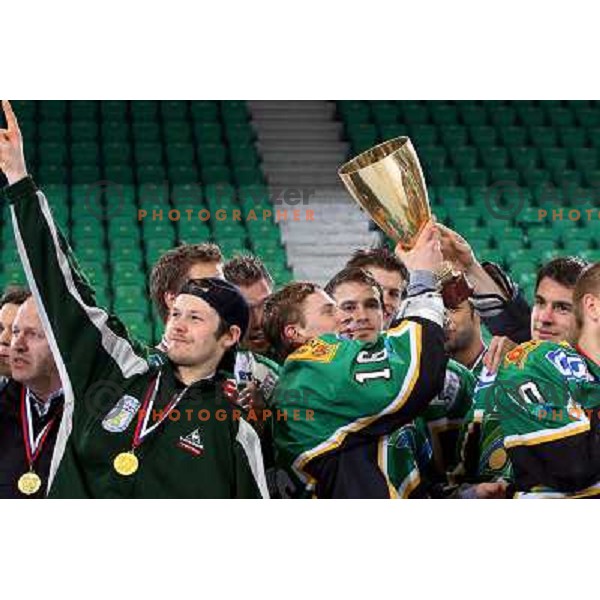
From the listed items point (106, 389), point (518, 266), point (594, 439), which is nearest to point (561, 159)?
point (518, 266)

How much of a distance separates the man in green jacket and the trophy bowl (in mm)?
582

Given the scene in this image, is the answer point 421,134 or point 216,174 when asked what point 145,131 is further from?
point 421,134

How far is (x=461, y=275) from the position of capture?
4.52 m

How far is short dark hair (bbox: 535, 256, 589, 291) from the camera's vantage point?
475 centimetres

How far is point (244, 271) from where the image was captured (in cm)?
486

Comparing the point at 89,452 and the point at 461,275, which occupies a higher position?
the point at 461,275

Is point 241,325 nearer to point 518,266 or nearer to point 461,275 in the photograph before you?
point 461,275

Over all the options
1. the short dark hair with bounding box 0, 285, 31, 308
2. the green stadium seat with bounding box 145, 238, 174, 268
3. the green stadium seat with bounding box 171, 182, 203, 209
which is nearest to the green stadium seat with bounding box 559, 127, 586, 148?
the green stadium seat with bounding box 171, 182, 203, 209

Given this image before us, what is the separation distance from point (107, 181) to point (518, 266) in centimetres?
154

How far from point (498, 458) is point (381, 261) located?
79 cm

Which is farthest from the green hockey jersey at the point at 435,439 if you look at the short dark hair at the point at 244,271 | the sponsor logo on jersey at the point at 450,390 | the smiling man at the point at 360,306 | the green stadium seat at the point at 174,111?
the green stadium seat at the point at 174,111

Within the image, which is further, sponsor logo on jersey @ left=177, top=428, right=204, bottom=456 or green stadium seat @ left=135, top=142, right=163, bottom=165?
green stadium seat @ left=135, top=142, right=163, bottom=165

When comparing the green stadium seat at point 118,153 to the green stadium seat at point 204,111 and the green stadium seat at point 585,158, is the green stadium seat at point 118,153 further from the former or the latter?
the green stadium seat at point 585,158

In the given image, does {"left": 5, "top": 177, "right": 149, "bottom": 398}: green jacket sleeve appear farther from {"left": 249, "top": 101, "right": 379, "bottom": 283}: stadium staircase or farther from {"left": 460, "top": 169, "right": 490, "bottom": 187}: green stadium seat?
{"left": 460, "top": 169, "right": 490, "bottom": 187}: green stadium seat
